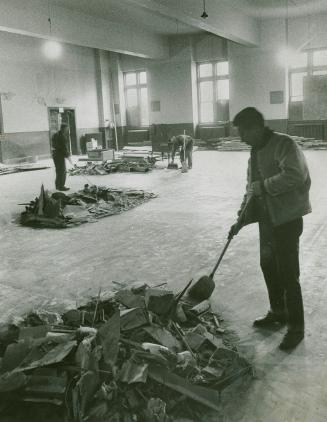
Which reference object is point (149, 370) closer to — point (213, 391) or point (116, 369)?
point (116, 369)

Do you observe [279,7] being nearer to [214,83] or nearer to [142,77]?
[214,83]

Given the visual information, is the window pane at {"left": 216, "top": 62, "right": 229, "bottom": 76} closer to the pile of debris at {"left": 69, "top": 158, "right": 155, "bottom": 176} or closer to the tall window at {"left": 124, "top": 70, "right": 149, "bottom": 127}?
the tall window at {"left": 124, "top": 70, "right": 149, "bottom": 127}

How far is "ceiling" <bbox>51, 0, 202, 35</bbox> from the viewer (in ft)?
53.3

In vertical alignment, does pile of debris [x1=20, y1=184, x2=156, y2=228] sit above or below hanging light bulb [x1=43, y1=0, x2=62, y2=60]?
below

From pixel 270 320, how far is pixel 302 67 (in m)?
18.9

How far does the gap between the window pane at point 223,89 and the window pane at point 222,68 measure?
0.34 m

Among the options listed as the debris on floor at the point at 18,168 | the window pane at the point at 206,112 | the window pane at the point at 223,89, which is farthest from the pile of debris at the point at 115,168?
the window pane at the point at 223,89

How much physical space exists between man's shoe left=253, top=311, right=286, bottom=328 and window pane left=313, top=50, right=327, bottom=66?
61.4ft

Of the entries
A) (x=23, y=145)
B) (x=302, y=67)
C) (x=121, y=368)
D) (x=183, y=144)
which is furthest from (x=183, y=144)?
(x=121, y=368)

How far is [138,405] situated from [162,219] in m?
5.48

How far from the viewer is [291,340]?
3.39m

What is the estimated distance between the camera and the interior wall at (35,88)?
19.0 meters

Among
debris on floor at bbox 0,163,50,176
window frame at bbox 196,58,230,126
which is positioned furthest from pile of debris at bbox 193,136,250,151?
debris on floor at bbox 0,163,50,176

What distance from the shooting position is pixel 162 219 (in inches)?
316
